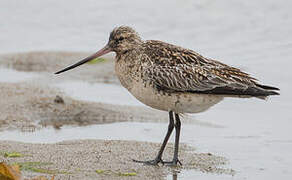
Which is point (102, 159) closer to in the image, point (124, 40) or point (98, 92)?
point (124, 40)

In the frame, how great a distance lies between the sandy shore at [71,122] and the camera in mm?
7469

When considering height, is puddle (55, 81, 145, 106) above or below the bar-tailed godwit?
below

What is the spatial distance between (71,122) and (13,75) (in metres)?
3.32

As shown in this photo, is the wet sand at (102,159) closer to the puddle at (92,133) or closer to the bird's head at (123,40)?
the puddle at (92,133)

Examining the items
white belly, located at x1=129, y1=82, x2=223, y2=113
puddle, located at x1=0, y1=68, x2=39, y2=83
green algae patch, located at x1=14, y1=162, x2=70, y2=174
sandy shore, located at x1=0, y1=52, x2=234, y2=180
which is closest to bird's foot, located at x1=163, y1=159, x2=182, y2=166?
sandy shore, located at x1=0, y1=52, x2=234, y2=180

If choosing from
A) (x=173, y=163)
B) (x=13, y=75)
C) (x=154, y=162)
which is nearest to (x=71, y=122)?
(x=154, y=162)

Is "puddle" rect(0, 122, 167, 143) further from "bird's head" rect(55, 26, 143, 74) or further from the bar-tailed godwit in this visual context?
the bar-tailed godwit

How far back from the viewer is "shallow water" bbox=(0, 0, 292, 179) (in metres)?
9.13

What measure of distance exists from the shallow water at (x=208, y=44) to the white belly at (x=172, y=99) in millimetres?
813

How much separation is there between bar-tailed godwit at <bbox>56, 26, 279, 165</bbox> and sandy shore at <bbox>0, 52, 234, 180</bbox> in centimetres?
49

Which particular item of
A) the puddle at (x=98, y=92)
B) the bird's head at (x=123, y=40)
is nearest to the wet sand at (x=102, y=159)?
the bird's head at (x=123, y=40)

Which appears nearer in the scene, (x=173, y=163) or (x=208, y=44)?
(x=173, y=163)

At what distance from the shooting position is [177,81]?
793cm

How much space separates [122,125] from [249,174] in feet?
10.0
